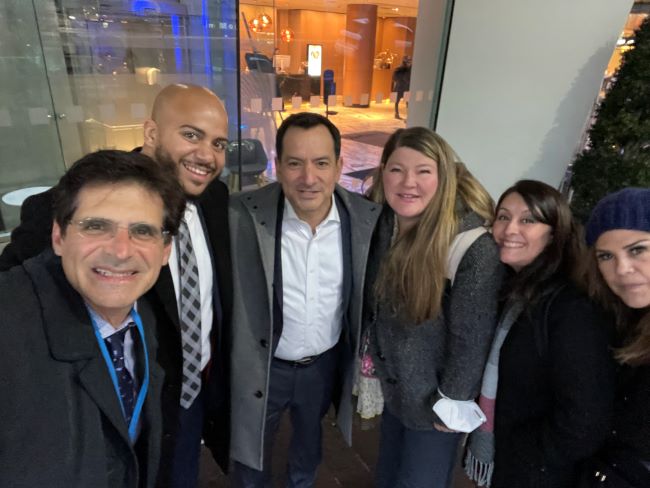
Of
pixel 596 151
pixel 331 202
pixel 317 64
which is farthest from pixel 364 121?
pixel 331 202

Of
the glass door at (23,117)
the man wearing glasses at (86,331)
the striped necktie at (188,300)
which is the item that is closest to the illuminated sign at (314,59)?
the glass door at (23,117)

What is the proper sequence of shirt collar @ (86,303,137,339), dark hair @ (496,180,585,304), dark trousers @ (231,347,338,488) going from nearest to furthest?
shirt collar @ (86,303,137,339) → dark hair @ (496,180,585,304) → dark trousers @ (231,347,338,488)

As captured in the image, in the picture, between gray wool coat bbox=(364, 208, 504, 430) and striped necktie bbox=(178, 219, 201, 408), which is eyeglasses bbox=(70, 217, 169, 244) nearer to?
striped necktie bbox=(178, 219, 201, 408)

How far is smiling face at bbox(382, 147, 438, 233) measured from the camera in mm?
1800

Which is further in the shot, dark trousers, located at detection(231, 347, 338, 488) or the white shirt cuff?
dark trousers, located at detection(231, 347, 338, 488)

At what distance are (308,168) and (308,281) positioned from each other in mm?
527

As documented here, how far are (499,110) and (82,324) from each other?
5.34 m

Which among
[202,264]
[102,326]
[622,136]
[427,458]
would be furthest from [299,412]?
[622,136]

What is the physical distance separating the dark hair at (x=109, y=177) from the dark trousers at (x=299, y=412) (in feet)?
3.68

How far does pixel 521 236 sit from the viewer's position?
65.8 inches

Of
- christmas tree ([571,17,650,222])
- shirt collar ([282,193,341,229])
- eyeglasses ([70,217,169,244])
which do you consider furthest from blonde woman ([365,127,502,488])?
christmas tree ([571,17,650,222])

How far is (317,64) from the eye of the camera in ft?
17.8

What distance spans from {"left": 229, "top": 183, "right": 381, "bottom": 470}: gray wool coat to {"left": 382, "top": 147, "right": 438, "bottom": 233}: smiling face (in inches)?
9.3

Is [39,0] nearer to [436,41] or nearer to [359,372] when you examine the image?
[359,372]
